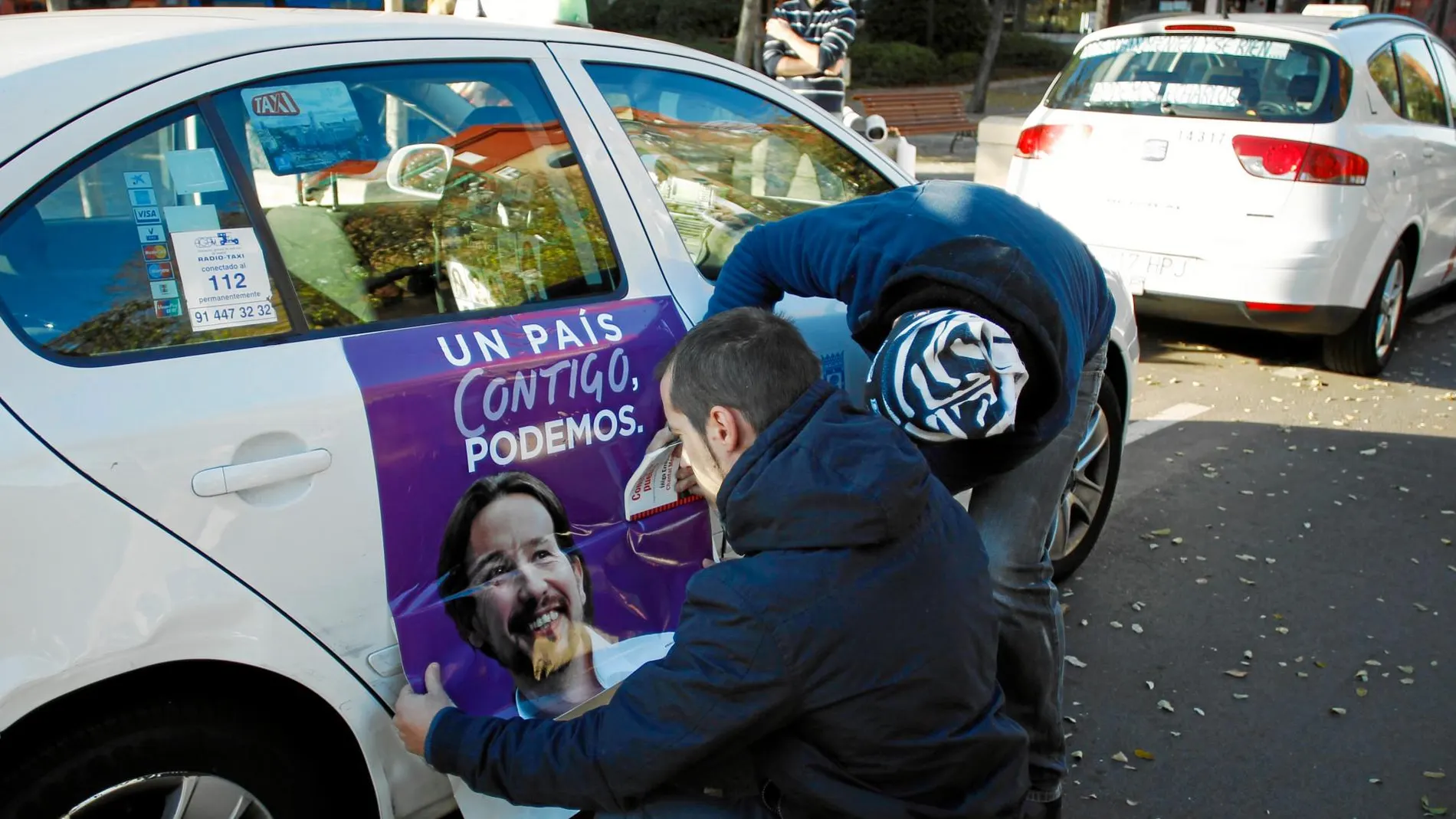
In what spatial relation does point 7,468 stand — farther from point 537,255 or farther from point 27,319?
point 537,255

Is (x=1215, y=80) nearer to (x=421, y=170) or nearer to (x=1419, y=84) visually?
(x=1419, y=84)

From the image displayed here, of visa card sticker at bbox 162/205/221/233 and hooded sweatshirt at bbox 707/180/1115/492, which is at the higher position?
visa card sticker at bbox 162/205/221/233

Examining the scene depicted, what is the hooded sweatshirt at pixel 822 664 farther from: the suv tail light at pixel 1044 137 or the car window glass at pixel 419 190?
the suv tail light at pixel 1044 137

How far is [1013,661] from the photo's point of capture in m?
2.72

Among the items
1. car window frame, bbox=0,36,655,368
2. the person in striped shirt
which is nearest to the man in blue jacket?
car window frame, bbox=0,36,655,368

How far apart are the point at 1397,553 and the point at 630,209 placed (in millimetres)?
3382

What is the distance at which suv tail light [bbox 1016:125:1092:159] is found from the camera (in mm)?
6547

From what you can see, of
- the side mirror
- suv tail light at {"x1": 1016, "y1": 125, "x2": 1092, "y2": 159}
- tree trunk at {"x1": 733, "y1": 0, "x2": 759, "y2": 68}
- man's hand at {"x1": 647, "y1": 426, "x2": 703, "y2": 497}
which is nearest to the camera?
the side mirror

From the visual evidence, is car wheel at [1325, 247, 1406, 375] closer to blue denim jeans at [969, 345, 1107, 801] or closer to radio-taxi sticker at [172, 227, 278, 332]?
blue denim jeans at [969, 345, 1107, 801]

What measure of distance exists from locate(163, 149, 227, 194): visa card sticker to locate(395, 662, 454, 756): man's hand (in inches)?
34.7

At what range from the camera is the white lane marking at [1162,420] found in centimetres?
565

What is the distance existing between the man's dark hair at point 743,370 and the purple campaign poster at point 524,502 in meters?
0.48

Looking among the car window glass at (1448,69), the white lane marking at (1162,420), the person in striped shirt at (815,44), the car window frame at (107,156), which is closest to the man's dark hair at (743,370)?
the car window frame at (107,156)

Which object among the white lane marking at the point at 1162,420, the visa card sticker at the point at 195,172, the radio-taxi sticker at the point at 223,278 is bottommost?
the white lane marking at the point at 1162,420
